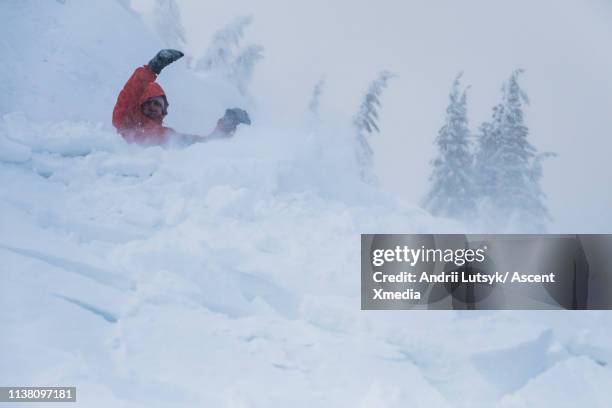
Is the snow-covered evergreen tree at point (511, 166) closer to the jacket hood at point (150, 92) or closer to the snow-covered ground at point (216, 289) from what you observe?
the snow-covered ground at point (216, 289)

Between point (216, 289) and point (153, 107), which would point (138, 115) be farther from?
point (216, 289)

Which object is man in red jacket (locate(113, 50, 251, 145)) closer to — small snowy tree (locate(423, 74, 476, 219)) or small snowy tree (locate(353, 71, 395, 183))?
small snowy tree (locate(353, 71, 395, 183))

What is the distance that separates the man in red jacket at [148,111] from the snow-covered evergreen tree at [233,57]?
106mm

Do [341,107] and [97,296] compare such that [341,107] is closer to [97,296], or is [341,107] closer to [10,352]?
[97,296]

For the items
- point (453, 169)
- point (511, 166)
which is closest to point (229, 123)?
point (453, 169)

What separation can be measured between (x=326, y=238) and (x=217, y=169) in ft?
1.37

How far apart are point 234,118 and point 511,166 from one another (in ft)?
3.06

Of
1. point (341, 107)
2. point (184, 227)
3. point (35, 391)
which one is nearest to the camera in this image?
point (35, 391)

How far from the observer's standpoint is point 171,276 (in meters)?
1.69

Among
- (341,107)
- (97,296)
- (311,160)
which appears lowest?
(97,296)

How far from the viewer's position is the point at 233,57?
1768 millimetres

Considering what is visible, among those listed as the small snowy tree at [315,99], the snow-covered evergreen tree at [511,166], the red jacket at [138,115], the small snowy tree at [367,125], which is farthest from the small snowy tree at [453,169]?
the red jacket at [138,115]

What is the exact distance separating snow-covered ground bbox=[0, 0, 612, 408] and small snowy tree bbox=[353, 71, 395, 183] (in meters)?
0.04

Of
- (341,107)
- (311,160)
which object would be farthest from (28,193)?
(341,107)
